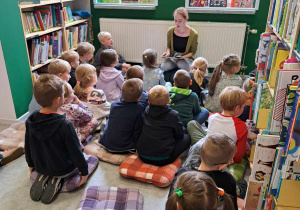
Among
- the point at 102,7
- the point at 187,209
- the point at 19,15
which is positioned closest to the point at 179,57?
the point at 102,7

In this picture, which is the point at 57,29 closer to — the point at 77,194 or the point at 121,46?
the point at 121,46

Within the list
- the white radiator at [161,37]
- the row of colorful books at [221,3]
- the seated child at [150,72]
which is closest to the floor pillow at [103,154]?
the seated child at [150,72]

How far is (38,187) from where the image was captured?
201 centimetres

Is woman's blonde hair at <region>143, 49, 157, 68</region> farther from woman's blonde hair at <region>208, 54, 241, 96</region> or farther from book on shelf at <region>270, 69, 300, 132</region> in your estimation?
book on shelf at <region>270, 69, 300, 132</region>

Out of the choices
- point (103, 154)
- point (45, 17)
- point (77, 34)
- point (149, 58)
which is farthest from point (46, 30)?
point (103, 154)

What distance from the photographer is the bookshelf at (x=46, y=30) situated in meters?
3.27

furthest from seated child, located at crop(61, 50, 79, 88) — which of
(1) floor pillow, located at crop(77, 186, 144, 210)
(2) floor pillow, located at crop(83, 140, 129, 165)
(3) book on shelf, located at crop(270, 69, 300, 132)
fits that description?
(3) book on shelf, located at crop(270, 69, 300, 132)

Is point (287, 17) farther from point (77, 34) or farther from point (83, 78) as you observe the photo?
point (77, 34)

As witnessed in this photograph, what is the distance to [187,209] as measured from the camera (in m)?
1.07

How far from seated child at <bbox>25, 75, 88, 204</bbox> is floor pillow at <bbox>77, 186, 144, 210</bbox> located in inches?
6.5

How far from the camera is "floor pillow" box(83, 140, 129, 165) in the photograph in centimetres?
238

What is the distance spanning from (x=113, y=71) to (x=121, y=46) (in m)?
1.61

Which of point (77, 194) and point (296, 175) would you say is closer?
point (296, 175)

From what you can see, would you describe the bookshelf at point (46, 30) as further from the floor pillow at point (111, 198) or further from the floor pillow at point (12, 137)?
the floor pillow at point (111, 198)
